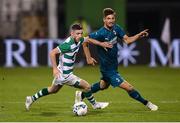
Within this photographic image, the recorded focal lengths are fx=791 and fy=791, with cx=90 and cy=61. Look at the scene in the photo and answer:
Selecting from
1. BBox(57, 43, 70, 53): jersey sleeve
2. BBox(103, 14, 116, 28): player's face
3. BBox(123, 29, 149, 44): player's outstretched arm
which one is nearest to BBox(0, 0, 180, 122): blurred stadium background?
BBox(57, 43, 70, 53): jersey sleeve

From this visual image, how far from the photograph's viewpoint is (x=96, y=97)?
18.6 meters

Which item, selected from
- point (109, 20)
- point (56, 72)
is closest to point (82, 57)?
point (109, 20)

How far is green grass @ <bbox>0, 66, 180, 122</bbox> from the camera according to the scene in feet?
48.5

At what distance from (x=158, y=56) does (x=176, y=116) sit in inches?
533

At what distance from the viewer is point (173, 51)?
92.2 feet

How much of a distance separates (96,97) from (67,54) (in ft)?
12.6

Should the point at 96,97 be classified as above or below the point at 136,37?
below

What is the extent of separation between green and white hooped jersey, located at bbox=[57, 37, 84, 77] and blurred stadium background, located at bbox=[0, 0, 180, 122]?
872 mm

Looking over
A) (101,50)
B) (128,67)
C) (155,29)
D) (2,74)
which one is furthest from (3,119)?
(155,29)

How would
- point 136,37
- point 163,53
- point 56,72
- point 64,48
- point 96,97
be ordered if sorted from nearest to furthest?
1. point 56,72
2. point 64,48
3. point 136,37
4. point 96,97
5. point 163,53

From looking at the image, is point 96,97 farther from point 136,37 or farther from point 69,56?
point 69,56

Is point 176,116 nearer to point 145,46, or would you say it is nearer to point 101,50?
point 101,50

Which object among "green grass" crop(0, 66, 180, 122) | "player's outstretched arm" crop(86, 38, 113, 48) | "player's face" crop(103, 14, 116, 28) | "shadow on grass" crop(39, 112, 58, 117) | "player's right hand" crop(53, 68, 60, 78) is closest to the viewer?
"player's right hand" crop(53, 68, 60, 78)

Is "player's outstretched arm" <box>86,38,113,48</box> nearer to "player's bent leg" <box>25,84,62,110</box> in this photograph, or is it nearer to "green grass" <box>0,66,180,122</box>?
"player's bent leg" <box>25,84,62,110</box>
